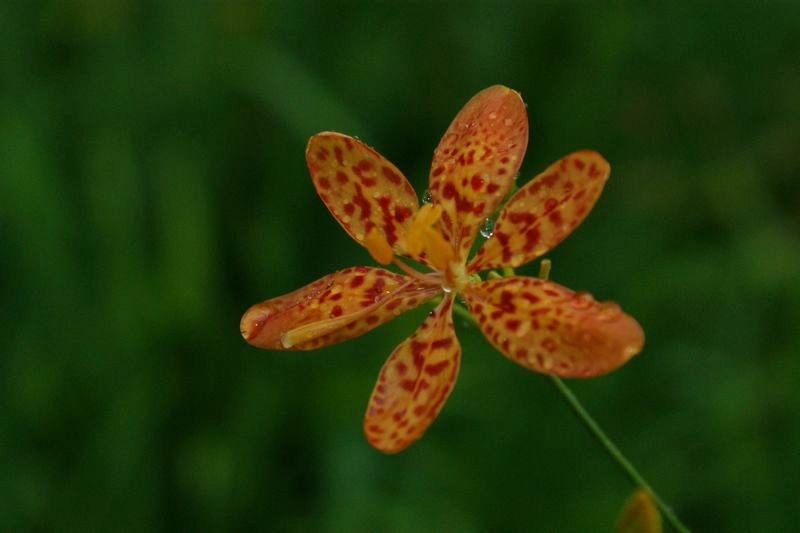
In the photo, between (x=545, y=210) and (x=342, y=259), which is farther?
(x=342, y=259)

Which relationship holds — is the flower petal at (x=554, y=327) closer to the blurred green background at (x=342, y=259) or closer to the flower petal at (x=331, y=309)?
the flower petal at (x=331, y=309)

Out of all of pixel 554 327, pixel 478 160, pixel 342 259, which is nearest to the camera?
pixel 554 327

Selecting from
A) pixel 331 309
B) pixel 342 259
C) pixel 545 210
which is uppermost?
pixel 545 210

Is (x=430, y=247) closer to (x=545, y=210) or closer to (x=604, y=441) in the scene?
(x=545, y=210)

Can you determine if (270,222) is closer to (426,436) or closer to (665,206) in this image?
(426,436)

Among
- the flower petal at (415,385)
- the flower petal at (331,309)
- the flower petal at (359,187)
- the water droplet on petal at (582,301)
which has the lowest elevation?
the flower petal at (415,385)

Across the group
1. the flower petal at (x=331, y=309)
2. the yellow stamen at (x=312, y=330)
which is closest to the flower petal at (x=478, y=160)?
the flower petal at (x=331, y=309)

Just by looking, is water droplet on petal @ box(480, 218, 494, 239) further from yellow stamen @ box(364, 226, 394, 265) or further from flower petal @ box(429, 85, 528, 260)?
yellow stamen @ box(364, 226, 394, 265)

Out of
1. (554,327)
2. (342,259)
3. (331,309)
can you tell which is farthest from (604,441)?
(342,259)
